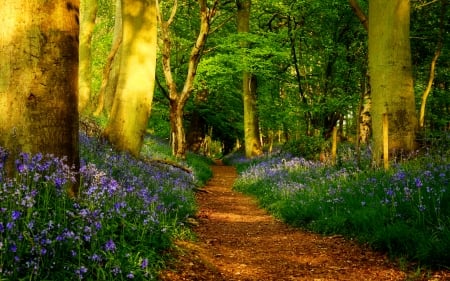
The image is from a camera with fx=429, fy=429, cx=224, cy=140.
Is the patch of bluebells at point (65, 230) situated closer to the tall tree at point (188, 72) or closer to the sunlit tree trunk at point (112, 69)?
A: the tall tree at point (188, 72)

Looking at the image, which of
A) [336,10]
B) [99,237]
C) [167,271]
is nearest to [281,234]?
Result: [167,271]

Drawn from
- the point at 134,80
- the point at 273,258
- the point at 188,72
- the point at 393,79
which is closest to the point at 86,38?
the point at 188,72

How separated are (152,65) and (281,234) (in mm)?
5410

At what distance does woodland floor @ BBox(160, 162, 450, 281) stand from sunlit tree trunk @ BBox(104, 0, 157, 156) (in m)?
3.02

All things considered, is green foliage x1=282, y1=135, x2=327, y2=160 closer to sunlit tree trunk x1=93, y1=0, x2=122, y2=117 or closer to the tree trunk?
the tree trunk

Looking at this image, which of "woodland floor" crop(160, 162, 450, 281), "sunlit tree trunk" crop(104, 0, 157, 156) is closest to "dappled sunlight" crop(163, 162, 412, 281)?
"woodland floor" crop(160, 162, 450, 281)

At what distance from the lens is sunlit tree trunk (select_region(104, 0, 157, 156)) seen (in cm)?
977

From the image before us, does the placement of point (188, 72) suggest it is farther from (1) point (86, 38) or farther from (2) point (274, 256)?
(2) point (274, 256)

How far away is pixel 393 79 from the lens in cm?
904

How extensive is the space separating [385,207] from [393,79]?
14.3 feet

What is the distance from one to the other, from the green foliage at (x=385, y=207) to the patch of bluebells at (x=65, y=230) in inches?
103

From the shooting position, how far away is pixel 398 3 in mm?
9227

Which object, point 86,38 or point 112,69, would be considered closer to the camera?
point 86,38

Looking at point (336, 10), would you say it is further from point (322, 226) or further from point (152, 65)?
point (322, 226)
